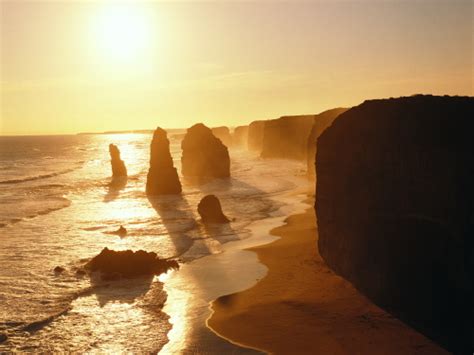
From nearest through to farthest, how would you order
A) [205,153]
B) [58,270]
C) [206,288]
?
[206,288] < [58,270] < [205,153]

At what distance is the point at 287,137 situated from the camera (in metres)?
124

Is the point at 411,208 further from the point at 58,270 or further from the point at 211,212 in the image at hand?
the point at 211,212

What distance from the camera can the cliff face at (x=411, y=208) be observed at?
13.0 meters

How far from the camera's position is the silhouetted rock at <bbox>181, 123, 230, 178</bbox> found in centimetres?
7200

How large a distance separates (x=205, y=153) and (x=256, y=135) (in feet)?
326

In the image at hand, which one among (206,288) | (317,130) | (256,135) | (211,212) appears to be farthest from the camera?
(256,135)

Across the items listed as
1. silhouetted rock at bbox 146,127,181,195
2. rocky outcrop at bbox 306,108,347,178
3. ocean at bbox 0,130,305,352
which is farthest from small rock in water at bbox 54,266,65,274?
rocky outcrop at bbox 306,108,347,178

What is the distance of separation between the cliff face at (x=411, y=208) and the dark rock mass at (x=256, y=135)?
484 feet

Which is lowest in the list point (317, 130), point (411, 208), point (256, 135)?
point (411, 208)

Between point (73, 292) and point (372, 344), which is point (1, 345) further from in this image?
point (372, 344)

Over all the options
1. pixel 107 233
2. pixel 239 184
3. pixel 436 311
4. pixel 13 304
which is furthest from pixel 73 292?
pixel 239 184

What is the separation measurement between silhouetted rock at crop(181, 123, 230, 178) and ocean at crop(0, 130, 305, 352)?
7932mm

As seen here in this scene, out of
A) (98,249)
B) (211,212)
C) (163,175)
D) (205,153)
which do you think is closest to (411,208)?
(98,249)

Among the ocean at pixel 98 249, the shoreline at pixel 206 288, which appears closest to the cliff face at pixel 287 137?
the ocean at pixel 98 249
